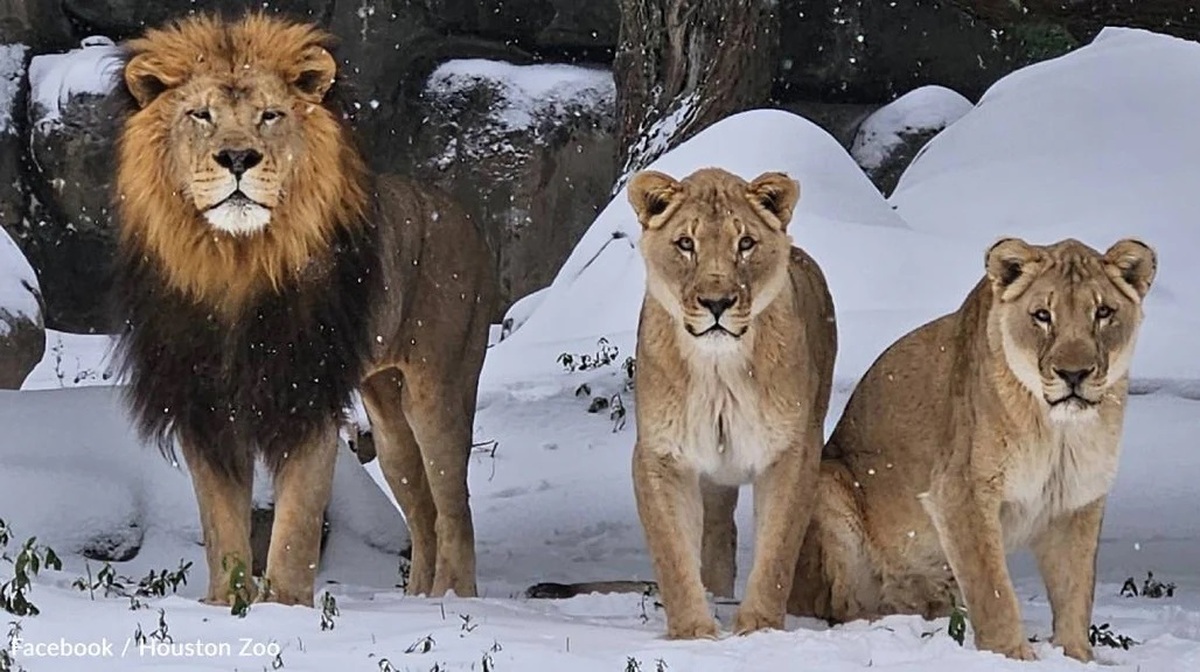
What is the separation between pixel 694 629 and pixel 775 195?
1239 mm

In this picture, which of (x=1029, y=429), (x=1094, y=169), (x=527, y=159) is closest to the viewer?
(x=1029, y=429)

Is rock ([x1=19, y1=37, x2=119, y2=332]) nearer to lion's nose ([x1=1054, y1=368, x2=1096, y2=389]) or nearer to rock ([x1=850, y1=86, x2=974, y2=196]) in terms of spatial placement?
rock ([x1=850, y1=86, x2=974, y2=196])

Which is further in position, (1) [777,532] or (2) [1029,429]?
(1) [777,532]

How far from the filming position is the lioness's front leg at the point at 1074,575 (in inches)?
215

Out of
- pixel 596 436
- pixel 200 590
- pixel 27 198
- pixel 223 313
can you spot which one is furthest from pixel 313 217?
pixel 27 198

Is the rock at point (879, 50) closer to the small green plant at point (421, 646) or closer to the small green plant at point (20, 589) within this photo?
the small green plant at point (20, 589)

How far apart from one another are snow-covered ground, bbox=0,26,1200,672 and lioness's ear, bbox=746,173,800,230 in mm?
1181

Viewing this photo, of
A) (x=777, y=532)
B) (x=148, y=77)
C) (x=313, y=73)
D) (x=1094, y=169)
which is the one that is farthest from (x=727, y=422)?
(x=1094, y=169)

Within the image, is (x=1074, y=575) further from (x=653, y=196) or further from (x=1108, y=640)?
(x=653, y=196)

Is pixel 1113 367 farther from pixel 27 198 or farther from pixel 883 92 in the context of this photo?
pixel 27 198

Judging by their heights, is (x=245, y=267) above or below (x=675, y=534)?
above

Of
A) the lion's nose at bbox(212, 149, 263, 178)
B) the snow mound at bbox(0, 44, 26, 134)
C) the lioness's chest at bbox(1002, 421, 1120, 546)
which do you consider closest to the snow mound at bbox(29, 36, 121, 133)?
the snow mound at bbox(0, 44, 26, 134)

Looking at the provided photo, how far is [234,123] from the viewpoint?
5645 millimetres

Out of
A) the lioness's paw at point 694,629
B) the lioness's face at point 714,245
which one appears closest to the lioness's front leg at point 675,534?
the lioness's paw at point 694,629
